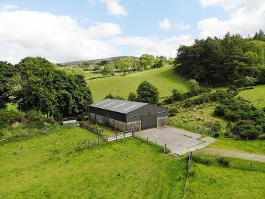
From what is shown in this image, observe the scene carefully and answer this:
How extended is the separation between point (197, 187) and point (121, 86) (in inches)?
2743

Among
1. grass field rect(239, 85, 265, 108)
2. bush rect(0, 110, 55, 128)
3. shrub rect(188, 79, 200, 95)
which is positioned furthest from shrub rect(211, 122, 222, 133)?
bush rect(0, 110, 55, 128)

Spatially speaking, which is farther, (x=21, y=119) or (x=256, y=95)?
(x=256, y=95)

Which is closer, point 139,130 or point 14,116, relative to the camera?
point 139,130

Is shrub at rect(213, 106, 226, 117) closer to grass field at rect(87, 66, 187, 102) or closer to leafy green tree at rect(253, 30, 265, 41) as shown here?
grass field at rect(87, 66, 187, 102)

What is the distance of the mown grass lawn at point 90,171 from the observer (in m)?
20.1

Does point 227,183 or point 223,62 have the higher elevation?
point 223,62

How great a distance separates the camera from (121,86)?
87562 millimetres

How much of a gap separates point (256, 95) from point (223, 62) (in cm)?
2730

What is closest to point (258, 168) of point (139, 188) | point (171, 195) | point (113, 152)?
point (171, 195)

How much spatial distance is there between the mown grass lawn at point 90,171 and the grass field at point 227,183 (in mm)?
1590

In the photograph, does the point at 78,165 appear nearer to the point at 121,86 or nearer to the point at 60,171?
the point at 60,171

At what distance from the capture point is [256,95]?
5784cm

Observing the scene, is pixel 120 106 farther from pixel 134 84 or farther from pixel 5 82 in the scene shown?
pixel 134 84

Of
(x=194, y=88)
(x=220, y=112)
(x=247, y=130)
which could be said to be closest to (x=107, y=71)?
(x=194, y=88)
